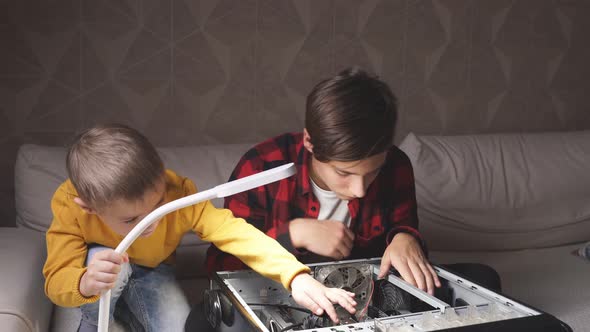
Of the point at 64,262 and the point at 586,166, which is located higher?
the point at 64,262

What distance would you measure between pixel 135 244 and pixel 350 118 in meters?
0.52

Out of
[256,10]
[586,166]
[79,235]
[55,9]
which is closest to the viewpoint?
[79,235]

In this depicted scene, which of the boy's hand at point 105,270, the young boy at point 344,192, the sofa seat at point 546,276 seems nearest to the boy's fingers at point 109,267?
the boy's hand at point 105,270

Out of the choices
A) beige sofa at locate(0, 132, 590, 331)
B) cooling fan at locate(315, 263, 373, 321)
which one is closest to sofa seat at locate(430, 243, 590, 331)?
beige sofa at locate(0, 132, 590, 331)

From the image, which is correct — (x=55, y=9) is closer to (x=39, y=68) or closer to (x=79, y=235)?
(x=39, y=68)

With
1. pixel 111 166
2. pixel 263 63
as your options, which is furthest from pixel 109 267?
pixel 263 63

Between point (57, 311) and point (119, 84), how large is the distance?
747 mm

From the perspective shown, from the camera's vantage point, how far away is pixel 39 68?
6.19ft

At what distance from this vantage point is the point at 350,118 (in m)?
1.22

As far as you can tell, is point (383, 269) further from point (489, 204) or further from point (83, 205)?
point (489, 204)

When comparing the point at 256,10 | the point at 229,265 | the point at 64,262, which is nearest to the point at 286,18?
the point at 256,10

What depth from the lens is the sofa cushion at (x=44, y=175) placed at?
1703 millimetres

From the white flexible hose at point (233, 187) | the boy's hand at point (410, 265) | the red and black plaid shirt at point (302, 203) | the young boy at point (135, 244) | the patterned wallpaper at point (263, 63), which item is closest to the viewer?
the white flexible hose at point (233, 187)

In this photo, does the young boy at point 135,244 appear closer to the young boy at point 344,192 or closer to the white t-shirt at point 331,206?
the young boy at point 344,192
